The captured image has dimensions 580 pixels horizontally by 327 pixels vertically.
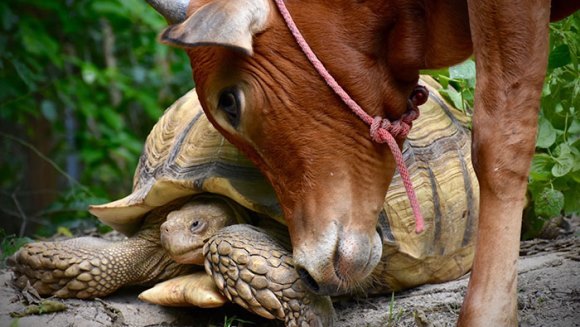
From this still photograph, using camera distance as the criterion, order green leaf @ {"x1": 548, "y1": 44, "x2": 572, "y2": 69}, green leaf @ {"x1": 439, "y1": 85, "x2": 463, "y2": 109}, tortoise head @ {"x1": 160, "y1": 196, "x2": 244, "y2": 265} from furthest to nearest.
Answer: green leaf @ {"x1": 439, "y1": 85, "x2": 463, "y2": 109} < green leaf @ {"x1": 548, "y1": 44, "x2": 572, "y2": 69} < tortoise head @ {"x1": 160, "y1": 196, "x2": 244, "y2": 265}

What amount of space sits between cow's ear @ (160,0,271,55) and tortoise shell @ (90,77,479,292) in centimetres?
82

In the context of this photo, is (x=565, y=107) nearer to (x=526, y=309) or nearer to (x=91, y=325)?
(x=526, y=309)

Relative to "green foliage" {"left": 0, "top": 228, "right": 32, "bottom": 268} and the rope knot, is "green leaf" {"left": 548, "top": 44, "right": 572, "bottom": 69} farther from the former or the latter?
"green foliage" {"left": 0, "top": 228, "right": 32, "bottom": 268}

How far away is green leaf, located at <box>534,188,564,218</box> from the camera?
4.00m

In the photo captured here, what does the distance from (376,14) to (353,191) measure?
2.04ft

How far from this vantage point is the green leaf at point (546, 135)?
3.96 meters

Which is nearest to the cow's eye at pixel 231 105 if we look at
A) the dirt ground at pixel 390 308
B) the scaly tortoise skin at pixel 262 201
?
the scaly tortoise skin at pixel 262 201

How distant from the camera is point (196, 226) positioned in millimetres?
3488

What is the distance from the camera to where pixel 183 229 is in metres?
3.46

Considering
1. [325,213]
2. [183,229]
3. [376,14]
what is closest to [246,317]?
[183,229]

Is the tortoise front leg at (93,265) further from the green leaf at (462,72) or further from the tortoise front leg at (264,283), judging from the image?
the green leaf at (462,72)

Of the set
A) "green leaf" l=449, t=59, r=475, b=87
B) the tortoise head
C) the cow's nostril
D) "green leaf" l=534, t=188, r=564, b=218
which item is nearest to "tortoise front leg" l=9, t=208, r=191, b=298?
the tortoise head

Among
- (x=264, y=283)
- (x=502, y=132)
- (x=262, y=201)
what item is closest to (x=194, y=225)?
(x=262, y=201)

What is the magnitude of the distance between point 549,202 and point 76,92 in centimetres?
484
